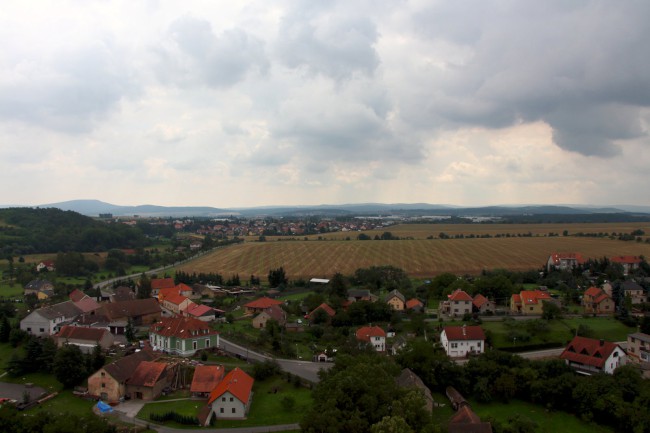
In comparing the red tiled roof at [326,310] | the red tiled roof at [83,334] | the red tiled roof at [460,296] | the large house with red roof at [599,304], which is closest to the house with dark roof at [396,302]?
the red tiled roof at [460,296]

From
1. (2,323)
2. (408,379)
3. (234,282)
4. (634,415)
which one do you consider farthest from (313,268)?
(634,415)

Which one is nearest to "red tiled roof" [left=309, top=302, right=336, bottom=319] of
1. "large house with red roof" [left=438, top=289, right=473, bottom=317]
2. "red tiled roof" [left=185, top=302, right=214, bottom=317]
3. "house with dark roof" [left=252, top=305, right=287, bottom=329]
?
"house with dark roof" [left=252, top=305, right=287, bottom=329]

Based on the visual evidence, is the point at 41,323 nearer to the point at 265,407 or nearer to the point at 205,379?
the point at 205,379

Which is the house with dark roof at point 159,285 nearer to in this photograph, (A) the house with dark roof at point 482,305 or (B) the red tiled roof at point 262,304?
(B) the red tiled roof at point 262,304

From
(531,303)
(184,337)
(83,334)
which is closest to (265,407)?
(184,337)

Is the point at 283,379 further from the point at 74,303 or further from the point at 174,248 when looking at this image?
the point at 174,248
